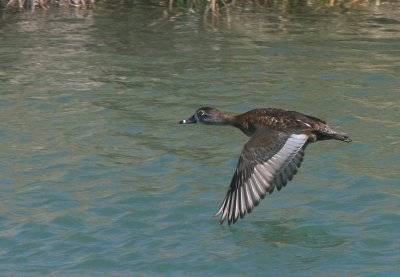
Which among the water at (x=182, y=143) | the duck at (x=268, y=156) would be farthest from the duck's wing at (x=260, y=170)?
the water at (x=182, y=143)

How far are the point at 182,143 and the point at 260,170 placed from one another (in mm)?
2340

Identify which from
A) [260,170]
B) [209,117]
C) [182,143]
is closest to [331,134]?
[260,170]

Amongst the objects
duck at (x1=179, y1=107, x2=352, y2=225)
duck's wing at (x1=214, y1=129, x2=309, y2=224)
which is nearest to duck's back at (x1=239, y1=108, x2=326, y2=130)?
duck at (x1=179, y1=107, x2=352, y2=225)

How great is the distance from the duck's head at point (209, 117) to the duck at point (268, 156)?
0.72 metres

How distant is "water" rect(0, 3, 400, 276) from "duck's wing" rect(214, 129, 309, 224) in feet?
0.99

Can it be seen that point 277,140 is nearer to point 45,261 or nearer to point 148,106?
point 45,261

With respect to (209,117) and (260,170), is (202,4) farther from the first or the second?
(260,170)

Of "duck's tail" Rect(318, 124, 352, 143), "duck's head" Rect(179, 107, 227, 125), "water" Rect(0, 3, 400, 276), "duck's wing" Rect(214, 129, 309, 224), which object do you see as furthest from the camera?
"duck's head" Rect(179, 107, 227, 125)

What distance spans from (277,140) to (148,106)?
3.34 m

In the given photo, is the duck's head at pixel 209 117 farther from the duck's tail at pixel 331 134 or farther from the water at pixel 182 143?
the duck's tail at pixel 331 134

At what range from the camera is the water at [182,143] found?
8.69m

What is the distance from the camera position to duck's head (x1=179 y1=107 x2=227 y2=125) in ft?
34.9

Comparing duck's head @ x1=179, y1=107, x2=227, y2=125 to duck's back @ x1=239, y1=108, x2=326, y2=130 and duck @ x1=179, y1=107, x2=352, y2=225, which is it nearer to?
duck's back @ x1=239, y1=108, x2=326, y2=130

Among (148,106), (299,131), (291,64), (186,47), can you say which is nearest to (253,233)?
(299,131)
